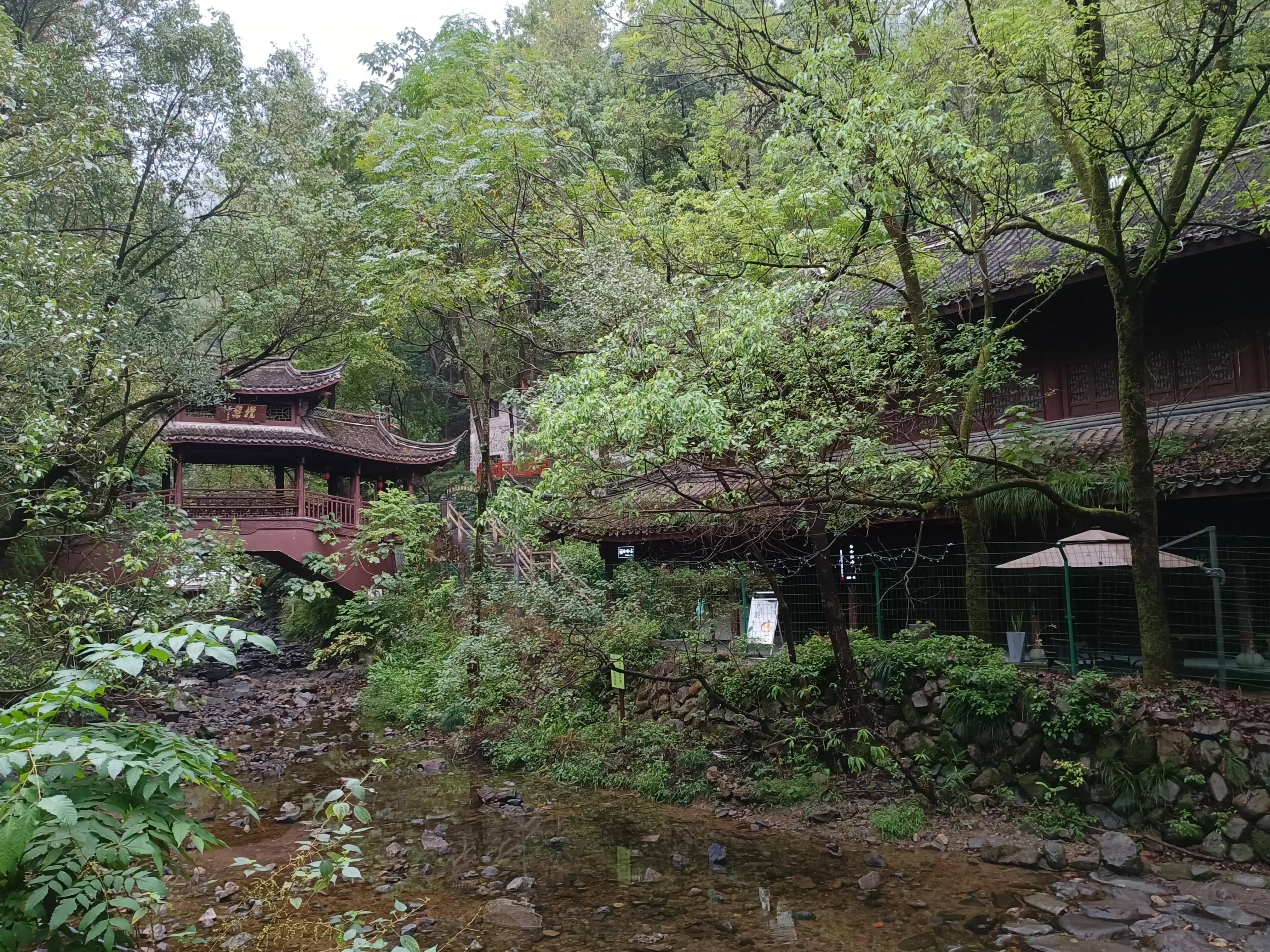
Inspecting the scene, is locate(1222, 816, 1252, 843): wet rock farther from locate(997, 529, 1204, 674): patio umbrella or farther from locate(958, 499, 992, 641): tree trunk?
locate(958, 499, 992, 641): tree trunk

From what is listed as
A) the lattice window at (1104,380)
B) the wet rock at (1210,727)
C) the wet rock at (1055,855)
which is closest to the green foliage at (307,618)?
the lattice window at (1104,380)

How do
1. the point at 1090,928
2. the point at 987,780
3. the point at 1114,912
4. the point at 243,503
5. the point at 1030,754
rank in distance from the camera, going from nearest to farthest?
the point at 1090,928
the point at 1114,912
the point at 1030,754
the point at 987,780
the point at 243,503

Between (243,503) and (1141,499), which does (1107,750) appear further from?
(243,503)

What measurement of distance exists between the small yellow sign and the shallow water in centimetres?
152

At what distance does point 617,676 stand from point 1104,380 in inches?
331

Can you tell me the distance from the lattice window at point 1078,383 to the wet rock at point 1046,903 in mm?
7630

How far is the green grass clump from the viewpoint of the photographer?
9.09m

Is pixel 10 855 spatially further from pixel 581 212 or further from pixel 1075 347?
pixel 581 212

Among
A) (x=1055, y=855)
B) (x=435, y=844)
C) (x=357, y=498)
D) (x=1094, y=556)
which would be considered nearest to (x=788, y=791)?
(x=1055, y=855)

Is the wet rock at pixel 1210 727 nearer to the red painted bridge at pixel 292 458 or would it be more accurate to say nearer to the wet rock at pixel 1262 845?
the wet rock at pixel 1262 845

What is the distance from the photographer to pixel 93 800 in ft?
9.14

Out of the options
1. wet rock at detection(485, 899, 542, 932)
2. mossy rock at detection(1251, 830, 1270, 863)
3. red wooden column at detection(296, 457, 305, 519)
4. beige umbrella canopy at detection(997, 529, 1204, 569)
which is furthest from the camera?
red wooden column at detection(296, 457, 305, 519)

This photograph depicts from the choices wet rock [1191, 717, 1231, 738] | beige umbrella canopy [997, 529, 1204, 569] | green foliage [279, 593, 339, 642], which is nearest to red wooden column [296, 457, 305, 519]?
green foliage [279, 593, 339, 642]

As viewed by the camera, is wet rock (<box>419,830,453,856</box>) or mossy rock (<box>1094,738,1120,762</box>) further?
wet rock (<box>419,830,453,856</box>)
